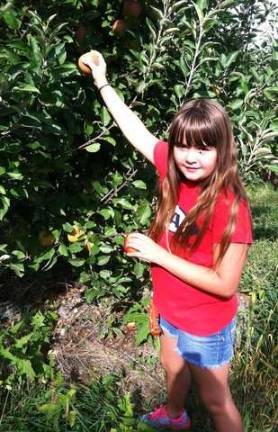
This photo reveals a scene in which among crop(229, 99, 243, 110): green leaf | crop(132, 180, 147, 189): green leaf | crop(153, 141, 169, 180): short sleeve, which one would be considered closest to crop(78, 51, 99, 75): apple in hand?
crop(153, 141, 169, 180): short sleeve

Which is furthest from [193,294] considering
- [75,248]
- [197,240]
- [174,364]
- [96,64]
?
[96,64]

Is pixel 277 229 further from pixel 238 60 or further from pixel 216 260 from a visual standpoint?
pixel 216 260

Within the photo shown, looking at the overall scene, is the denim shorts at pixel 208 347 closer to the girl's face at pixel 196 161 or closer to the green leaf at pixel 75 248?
the girl's face at pixel 196 161

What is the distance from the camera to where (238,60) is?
3078mm

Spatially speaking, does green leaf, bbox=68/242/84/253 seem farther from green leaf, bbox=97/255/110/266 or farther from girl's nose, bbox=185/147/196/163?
girl's nose, bbox=185/147/196/163

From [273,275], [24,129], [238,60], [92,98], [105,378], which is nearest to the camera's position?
[24,129]

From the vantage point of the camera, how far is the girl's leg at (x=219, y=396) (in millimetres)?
2123

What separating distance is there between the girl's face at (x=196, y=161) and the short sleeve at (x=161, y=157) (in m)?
0.25

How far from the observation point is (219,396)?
7.06 ft

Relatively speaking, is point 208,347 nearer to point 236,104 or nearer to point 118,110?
point 118,110

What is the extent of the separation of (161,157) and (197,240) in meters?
0.45

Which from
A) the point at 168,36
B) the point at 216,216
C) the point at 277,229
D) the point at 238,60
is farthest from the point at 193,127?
the point at 277,229

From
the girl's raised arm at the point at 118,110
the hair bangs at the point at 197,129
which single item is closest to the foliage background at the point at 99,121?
the girl's raised arm at the point at 118,110

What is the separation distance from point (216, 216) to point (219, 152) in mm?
225
